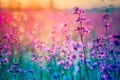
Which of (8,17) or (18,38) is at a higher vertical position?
(8,17)

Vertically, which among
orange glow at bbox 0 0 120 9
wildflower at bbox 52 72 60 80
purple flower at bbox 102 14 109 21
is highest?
orange glow at bbox 0 0 120 9

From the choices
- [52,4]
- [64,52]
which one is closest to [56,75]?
[64,52]

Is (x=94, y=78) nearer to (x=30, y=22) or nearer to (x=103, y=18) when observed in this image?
(x=103, y=18)

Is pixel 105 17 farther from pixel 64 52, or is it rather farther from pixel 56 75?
pixel 56 75

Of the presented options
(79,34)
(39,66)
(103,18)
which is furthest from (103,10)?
(39,66)

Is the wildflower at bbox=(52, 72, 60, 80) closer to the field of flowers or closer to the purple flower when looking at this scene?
the field of flowers

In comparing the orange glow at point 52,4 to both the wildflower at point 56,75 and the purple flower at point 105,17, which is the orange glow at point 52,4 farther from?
the wildflower at point 56,75

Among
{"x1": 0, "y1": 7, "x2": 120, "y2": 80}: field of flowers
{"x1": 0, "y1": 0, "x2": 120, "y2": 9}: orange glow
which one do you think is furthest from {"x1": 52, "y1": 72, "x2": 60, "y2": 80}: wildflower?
{"x1": 0, "y1": 0, "x2": 120, "y2": 9}: orange glow

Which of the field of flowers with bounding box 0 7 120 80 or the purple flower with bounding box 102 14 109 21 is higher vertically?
the purple flower with bounding box 102 14 109 21
